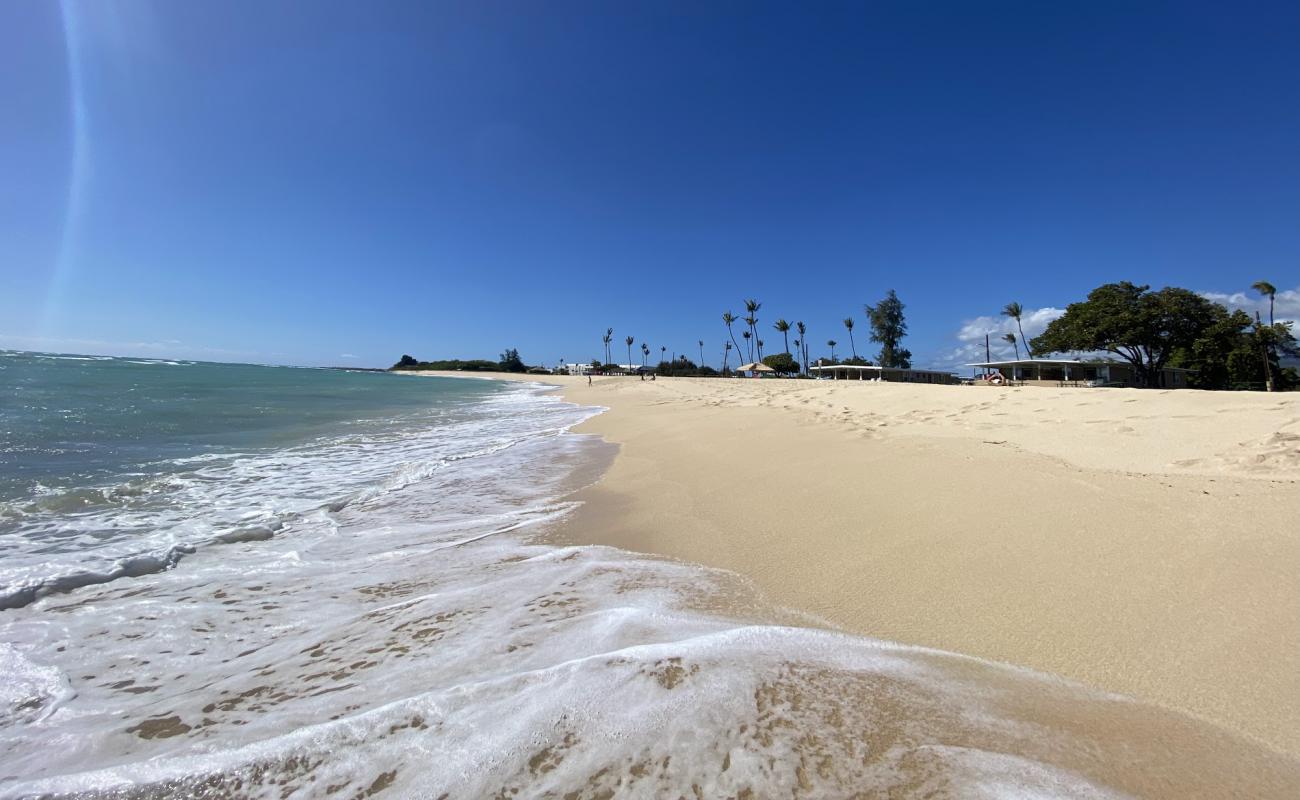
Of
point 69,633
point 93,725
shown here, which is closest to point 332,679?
point 93,725

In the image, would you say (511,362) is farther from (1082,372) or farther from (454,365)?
(1082,372)

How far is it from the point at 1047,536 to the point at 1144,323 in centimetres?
4606

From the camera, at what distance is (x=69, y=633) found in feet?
9.63

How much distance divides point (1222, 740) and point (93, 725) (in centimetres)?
433

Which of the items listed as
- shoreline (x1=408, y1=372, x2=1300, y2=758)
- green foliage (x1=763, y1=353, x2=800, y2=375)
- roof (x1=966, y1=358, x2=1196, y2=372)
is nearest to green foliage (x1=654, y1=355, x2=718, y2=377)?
green foliage (x1=763, y1=353, x2=800, y2=375)

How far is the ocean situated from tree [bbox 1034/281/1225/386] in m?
47.0

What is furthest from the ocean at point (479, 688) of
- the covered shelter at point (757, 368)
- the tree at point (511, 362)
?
the tree at point (511, 362)

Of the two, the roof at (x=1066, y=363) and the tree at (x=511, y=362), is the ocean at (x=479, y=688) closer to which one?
the roof at (x=1066, y=363)

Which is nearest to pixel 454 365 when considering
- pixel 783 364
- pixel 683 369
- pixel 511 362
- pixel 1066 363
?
pixel 511 362

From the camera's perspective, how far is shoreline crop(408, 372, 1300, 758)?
6.89 ft

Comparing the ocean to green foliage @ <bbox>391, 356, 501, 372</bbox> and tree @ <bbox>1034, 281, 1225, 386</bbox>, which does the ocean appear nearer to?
tree @ <bbox>1034, 281, 1225, 386</bbox>

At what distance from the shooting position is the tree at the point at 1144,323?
115ft

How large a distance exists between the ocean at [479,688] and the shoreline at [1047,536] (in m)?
0.30

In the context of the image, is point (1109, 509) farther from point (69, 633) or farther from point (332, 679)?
point (69, 633)
